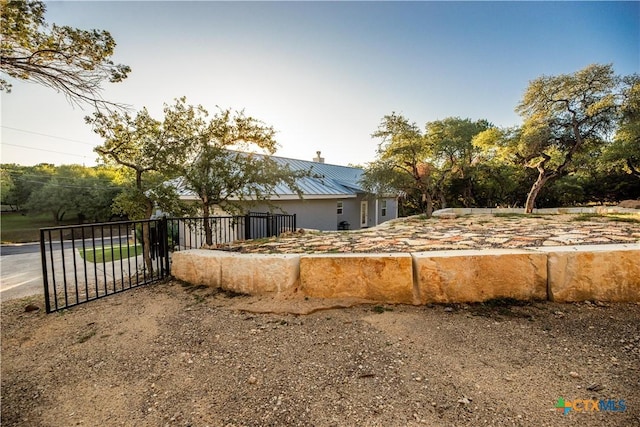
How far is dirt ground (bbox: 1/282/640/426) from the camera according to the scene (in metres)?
1.34

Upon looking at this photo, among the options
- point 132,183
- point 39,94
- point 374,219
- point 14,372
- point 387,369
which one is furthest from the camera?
point 374,219

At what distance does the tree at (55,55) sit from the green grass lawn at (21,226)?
21.5 m

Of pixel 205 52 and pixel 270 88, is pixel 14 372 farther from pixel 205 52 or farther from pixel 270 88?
pixel 270 88

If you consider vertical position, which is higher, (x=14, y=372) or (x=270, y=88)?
(x=270, y=88)

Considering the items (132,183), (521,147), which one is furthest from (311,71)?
(521,147)

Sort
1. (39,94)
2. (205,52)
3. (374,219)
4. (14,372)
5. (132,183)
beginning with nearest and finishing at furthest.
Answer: (14,372)
(39,94)
(205,52)
(132,183)
(374,219)

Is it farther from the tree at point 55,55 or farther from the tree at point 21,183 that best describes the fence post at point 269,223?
the tree at point 21,183

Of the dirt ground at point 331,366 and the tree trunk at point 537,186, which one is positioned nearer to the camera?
the dirt ground at point 331,366

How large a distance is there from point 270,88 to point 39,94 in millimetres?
4375

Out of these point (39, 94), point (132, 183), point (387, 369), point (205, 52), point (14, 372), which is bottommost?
point (14, 372)

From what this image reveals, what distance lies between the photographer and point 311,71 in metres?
6.68

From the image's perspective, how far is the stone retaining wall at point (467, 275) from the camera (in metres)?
2.22

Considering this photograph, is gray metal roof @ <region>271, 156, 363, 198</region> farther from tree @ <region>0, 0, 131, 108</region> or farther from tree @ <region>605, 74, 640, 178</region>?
Answer: tree @ <region>605, 74, 640, 178</region>

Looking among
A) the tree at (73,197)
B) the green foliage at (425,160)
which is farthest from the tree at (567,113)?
the tree at (73,197)
